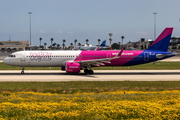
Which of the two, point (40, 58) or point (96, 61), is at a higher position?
point (40, 58)

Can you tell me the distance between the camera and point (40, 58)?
1452 inches

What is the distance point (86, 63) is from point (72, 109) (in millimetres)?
23944

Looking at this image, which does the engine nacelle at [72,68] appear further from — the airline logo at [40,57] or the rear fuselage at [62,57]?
the airline logo at [40,57]

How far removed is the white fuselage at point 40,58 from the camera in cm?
3684

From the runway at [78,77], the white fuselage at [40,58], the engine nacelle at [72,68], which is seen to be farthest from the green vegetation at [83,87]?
the white fuselage at [40,58]

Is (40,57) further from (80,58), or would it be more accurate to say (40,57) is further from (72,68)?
(80,58)

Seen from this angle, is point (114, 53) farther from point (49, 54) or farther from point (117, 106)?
point (117, 106)

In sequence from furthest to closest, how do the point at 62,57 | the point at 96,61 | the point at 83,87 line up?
the point at 62,57 → the point at 96,61 → the point at 83,87

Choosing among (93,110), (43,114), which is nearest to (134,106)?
(93,110)

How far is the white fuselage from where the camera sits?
36844 mm

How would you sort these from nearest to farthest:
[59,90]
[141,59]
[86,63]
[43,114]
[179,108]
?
[43,114] < [179,108] < [59,90] < [86,63] < [141,59]

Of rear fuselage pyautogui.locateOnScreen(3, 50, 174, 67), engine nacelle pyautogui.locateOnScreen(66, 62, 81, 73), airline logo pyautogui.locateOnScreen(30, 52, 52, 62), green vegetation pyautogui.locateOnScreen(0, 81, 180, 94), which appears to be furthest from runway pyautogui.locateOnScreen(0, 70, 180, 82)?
green vegetation pyautogui.locateOnScreen(0, 81, 180, 94)

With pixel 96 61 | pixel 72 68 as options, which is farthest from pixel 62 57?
pixel 96 61

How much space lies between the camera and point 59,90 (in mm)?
21781
